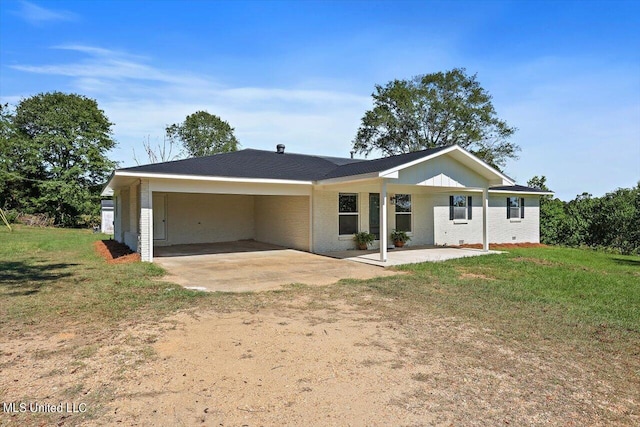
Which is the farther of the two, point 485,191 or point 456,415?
point 485,191

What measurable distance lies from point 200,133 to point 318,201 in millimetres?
33296

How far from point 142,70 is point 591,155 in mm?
22326

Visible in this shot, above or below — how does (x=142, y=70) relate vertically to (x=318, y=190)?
above

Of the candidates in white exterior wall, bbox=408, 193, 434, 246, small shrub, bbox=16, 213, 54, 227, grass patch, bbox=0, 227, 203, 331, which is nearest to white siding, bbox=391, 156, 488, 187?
white exterior wall, bbox=408, 193, 434, 246

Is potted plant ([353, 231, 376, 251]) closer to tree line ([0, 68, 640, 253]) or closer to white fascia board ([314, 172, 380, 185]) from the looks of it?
white fascia board ([314, 172, 380, 185])

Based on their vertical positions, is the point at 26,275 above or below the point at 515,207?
below

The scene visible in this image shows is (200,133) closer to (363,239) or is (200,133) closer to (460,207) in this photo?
(460,207)

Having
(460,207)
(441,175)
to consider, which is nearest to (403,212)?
(460,207)

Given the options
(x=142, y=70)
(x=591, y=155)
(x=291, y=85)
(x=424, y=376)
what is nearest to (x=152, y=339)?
(x=424, y=376)

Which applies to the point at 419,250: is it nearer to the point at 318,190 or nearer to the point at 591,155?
the point at 318,190

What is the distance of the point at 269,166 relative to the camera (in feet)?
46.3

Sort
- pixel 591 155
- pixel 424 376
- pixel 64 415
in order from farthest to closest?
pixel 591 155, pixel 424 376, pixel 64 415

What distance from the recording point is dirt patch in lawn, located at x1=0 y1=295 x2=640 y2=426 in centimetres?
290

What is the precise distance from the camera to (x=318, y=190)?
1335 cm
